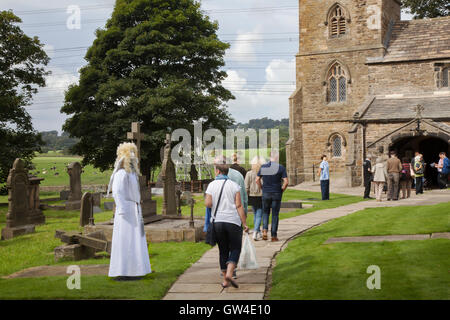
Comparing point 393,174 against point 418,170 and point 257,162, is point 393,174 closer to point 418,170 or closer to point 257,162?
point 418,170

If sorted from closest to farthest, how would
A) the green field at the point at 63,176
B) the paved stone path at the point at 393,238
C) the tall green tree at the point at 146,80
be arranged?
the paved stone path at the point at 393,238 → the tall green tree at the point at 146,80 → the green field at the point at 63,176

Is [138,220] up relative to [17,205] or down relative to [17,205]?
up

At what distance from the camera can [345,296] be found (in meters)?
A: 6.37

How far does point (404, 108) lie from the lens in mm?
28750

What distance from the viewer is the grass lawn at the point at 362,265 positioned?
6.54m

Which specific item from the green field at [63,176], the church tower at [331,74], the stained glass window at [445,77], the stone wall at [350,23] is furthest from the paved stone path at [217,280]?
the green field at [63,176]

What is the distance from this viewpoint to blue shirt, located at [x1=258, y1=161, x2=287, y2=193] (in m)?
10.6

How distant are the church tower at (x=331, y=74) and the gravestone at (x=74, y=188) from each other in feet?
55.2

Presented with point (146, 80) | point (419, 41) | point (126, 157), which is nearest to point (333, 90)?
point (419, 41)

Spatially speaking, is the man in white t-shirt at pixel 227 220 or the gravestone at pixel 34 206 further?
the gravestone at pixel 34 206

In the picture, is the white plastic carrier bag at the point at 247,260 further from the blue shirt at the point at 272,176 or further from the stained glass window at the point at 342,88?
the stained glass window at the point at 342,88

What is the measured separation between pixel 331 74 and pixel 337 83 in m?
0.75
